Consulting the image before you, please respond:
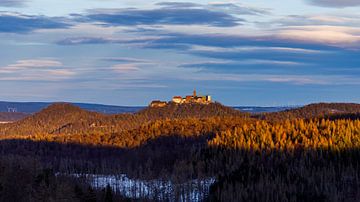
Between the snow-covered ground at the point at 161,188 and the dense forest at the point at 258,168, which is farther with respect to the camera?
the snow-covered ground at the point at 161,188

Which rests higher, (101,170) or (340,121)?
(340,121)

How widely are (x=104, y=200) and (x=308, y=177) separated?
123 ft

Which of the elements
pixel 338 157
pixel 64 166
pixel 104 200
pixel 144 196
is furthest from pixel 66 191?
pixel 64 166

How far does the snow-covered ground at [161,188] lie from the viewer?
12759 cm

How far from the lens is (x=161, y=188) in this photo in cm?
13738

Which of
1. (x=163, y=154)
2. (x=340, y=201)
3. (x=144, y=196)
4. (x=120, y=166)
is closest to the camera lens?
(x=340, y=201)

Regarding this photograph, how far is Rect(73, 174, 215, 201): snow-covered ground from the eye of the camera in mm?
127588

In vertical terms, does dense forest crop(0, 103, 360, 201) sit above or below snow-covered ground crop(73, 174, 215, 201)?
above

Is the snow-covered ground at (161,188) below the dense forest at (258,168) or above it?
below

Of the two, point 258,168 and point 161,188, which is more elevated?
point 258,168

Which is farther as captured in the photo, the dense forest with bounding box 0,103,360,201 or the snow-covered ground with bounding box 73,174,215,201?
the snow-covered ground with bounding box 73,174,215,201

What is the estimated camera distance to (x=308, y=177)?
128875 millimetres

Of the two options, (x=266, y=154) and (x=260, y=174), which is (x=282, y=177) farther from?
(x=266, y=154)

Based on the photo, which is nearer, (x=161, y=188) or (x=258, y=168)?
(x=161, y=188)
